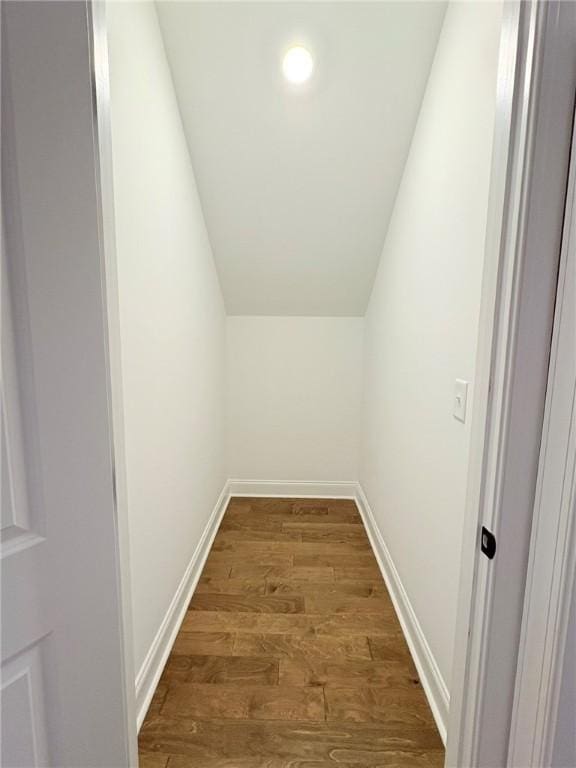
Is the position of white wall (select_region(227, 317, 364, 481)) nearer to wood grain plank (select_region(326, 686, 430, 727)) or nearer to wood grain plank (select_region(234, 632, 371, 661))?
wood grain plank (select_region(234, 632, 371, 661))

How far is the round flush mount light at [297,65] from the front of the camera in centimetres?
162

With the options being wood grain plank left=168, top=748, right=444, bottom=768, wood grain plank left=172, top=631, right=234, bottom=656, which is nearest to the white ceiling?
wood grain plank left=172, top=631, right=234, bottom=656

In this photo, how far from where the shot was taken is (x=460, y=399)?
4.00ft

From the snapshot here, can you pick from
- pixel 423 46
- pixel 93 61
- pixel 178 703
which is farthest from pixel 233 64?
pixel 178 703

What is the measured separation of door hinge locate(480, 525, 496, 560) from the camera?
729 millimetres

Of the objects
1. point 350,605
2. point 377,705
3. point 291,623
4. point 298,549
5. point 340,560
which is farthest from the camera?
point 298,549

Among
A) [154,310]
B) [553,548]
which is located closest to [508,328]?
[553,548]

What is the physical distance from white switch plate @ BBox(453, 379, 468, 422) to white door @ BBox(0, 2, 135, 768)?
39.9 inches

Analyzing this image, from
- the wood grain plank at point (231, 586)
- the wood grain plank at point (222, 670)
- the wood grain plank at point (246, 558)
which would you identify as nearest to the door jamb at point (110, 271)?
the wood grain plank at point (222, 670)

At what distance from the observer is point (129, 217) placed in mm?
1206

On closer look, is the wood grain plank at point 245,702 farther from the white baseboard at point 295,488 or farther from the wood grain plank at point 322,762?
the white baseboard at point 295,488

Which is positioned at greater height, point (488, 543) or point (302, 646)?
point (488, 543)

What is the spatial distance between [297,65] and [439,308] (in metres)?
1.25

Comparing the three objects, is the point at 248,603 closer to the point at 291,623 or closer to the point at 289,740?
the point at 291,623
